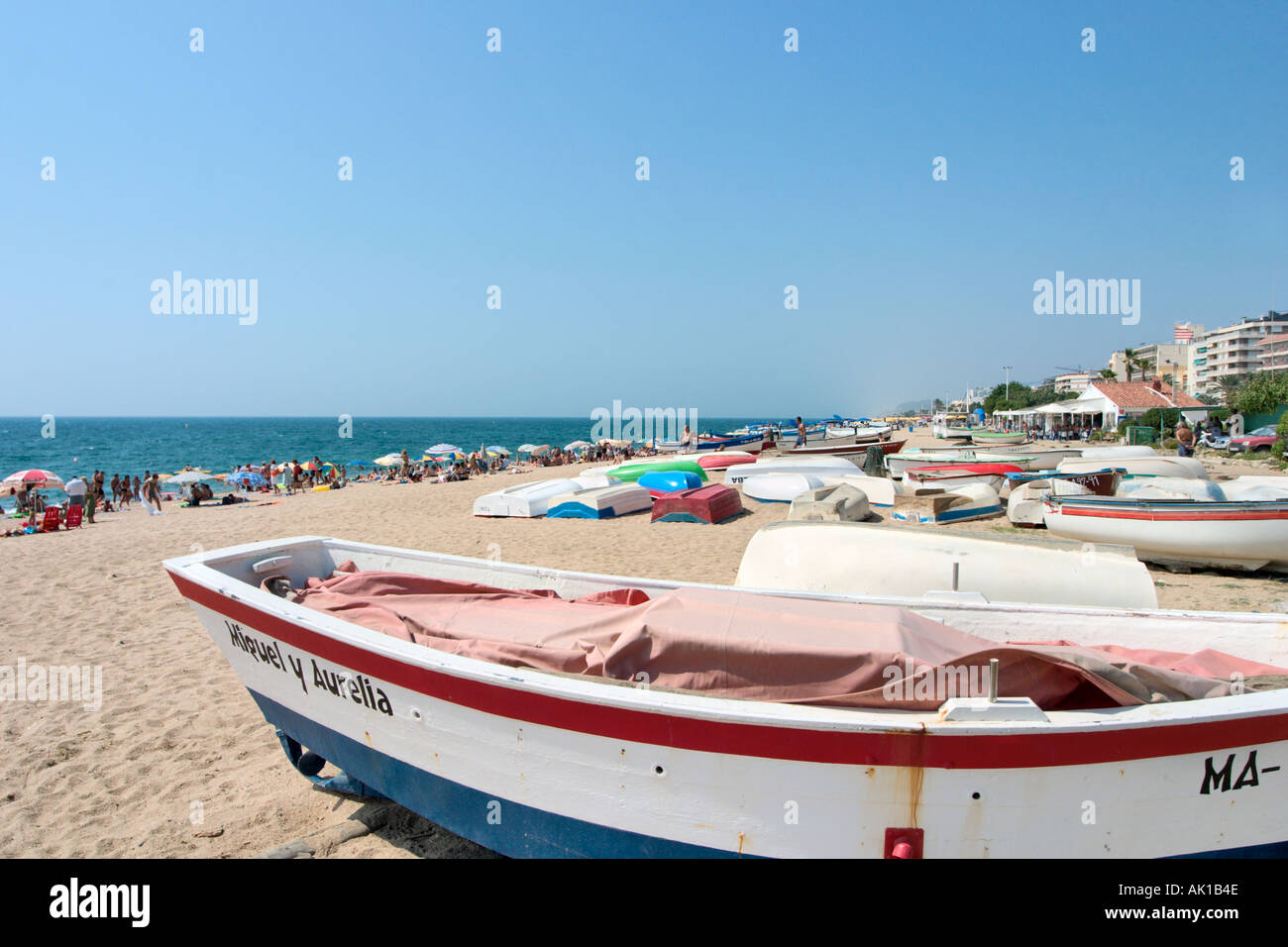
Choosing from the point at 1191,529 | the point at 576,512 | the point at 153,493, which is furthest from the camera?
the point at 153,493

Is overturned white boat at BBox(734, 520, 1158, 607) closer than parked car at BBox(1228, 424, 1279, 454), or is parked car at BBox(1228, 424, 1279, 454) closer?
overturned white boat at BBox(734, 520, 1158, 607)

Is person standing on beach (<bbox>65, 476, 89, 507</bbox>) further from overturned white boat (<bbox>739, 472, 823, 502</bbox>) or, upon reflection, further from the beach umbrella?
overturned white boat (<bbox>739, 472, 823, 502</bbox>)

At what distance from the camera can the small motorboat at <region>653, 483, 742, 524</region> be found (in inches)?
503

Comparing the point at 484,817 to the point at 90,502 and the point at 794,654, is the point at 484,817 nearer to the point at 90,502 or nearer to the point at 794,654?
the point at 794,654

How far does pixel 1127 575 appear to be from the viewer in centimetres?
500

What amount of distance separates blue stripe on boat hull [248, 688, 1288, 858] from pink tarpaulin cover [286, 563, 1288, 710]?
54 centimetres

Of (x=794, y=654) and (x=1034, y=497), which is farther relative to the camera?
(x=1034, y=497)

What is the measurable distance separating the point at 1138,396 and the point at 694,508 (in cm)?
4503

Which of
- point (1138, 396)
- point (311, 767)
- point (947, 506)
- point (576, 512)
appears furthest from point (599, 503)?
point (1138, 396)

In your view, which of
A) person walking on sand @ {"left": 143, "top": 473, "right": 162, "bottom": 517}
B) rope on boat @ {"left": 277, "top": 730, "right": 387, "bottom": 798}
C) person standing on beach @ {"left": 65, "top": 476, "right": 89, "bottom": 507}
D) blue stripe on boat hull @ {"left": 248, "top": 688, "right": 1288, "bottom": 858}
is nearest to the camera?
blue stripe on boat hull @ {"left": 248, "top": 688, "right": 1288, "bottom": 858}

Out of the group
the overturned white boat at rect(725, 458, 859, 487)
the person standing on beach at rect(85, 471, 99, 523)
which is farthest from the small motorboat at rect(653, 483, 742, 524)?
the person standing on beach at rect(85, 471, 99, 523)

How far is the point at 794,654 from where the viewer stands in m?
2.75

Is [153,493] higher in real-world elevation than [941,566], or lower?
lower
